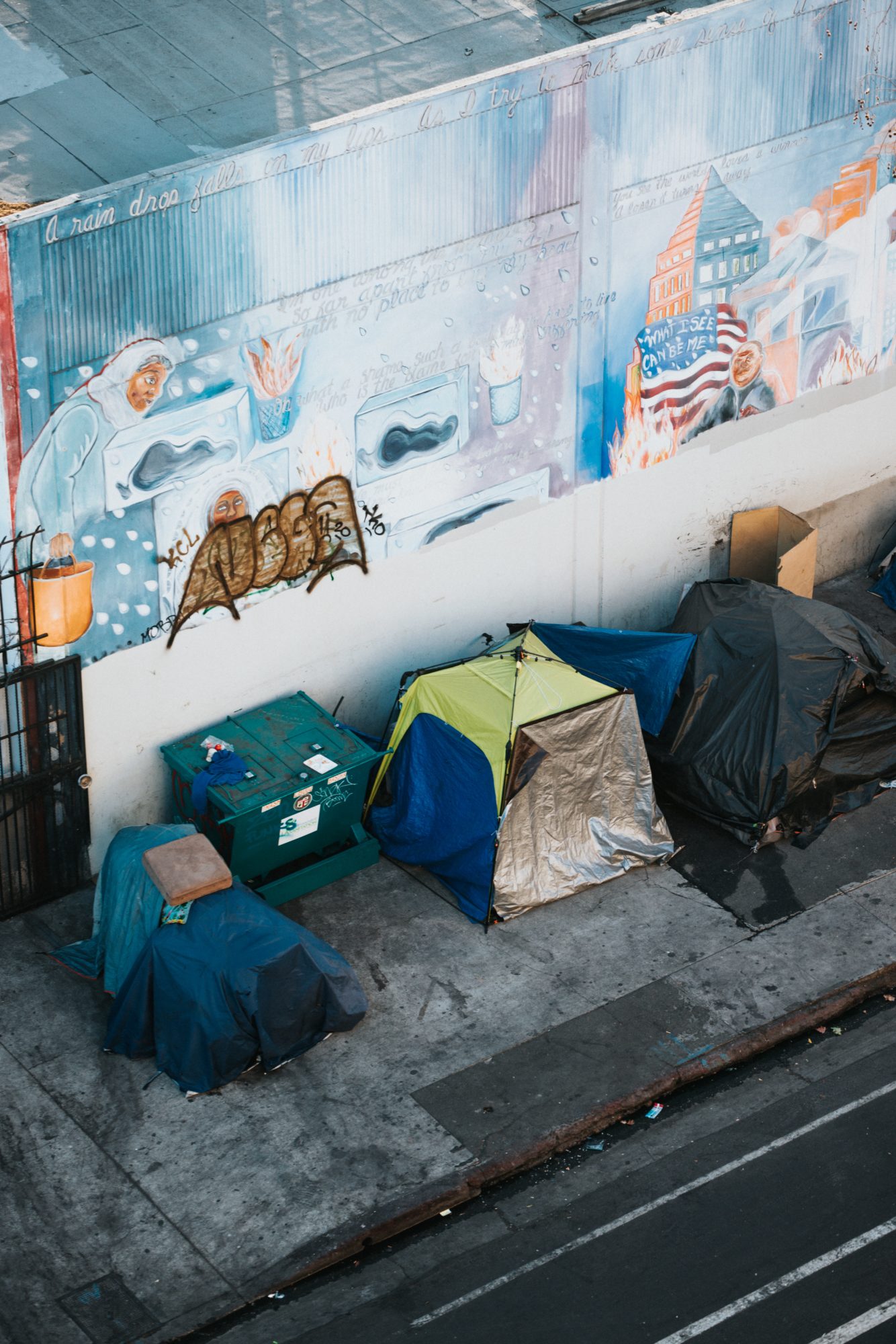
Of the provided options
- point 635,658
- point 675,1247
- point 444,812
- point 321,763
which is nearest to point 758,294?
point 635,658

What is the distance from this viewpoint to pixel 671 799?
13344 mm

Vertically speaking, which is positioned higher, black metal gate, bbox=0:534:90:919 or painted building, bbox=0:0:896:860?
painted building, bbox=0:0:896:860

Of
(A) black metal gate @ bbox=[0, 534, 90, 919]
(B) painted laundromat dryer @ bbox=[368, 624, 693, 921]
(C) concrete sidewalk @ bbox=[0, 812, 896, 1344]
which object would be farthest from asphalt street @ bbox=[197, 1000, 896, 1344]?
(A) black metal gate @ bbox=[0, 534, 90, 919]

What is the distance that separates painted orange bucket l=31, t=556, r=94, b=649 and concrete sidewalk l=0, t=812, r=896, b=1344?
2.16 metres

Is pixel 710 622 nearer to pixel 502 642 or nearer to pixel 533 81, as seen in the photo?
pixel 502 642

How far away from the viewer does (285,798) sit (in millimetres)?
11828

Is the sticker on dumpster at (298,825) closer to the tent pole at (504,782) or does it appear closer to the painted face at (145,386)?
the tent pole at (504,782)

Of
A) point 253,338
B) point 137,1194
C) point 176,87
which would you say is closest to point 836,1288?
point 137,1194

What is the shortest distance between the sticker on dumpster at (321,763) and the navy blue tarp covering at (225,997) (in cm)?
138

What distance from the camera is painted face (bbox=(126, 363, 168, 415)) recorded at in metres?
11.1

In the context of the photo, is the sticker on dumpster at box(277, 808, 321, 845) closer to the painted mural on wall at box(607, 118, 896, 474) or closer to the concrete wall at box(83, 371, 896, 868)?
the concrete wall at box(83, 371, 896, 868)

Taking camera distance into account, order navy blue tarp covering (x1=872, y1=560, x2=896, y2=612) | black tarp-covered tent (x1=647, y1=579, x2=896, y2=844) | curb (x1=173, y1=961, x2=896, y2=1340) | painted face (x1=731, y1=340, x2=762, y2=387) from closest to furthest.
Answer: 1. curb (x1=173, y1=961, x2=896, y2=1340)
2. black tarp-covered tent (x1=647, y1=579, x2=896, y2=844)
3. painted face (x1=731, y1=340, x2=762, y2=387)
4. navy blue tarp covering (x1=872, y1=560, x2=896, y2=612)

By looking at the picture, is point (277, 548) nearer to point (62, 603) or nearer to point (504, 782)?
point (62, 603)

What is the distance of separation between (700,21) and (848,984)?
7334mm
